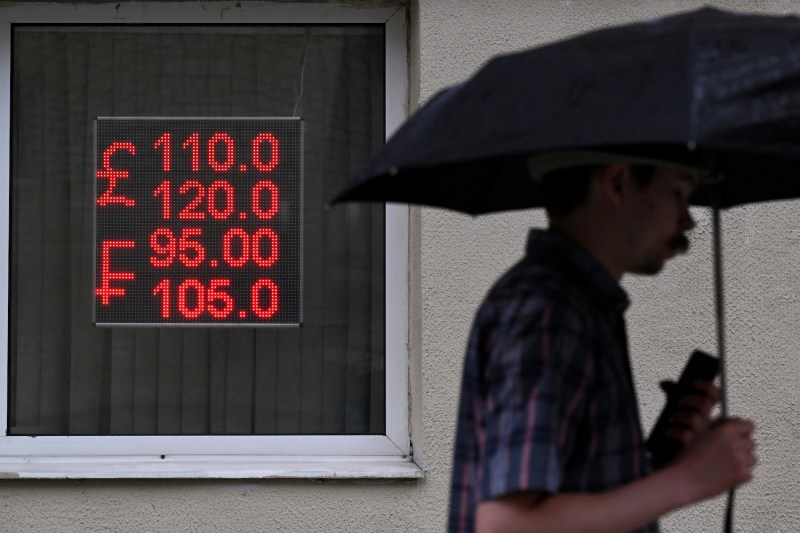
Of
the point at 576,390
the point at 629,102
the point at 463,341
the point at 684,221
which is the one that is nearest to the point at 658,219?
the point at 684,221

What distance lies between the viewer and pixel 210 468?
489 cm

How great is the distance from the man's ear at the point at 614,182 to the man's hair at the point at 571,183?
12mm

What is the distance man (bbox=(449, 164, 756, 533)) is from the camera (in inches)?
67.9

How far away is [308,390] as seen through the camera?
5121mm

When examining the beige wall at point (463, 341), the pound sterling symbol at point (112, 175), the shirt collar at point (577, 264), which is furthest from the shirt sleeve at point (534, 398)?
the pound sterling symbol at point (112, 175)

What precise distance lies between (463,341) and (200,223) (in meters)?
1.24

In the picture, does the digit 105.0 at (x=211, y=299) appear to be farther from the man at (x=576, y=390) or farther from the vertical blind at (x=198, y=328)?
the man at (x=576, y=390)

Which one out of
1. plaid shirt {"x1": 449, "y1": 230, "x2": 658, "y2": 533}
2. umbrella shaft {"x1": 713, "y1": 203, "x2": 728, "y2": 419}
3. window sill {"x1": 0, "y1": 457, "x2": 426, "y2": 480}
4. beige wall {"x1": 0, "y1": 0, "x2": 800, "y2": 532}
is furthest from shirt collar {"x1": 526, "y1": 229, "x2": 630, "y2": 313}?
window sill {"x1": 0, "y1": 457, "x2": 426, "y2": 480}

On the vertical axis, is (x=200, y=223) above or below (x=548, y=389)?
above

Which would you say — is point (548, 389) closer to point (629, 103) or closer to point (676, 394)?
point (629, 103)

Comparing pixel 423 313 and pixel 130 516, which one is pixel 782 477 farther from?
pixel 130 516

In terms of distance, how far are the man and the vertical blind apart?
3135 mm

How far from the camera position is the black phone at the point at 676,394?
220 centimetres

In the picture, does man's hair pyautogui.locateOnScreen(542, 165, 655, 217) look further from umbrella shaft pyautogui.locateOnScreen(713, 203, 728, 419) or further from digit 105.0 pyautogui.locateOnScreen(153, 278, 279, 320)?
digit 105.0 pyautogui.locateOnScreen(153, 278, 279, 320)
